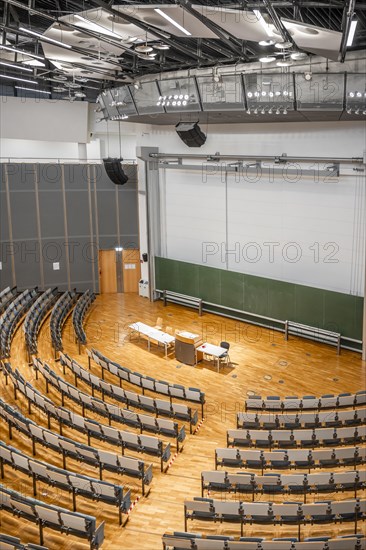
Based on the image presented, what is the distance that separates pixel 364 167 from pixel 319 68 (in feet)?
9.80

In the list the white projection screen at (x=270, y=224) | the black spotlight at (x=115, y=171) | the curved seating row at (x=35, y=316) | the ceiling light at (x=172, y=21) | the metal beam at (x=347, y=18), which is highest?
the ceiling light at (x=172, y=21)

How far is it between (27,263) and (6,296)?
2.07 m

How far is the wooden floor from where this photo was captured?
855cm

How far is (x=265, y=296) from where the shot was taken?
1781 centimetres

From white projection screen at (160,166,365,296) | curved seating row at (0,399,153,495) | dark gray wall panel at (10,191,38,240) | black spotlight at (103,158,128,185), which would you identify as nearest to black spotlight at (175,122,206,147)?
white projection screen at (160,166,365,296)

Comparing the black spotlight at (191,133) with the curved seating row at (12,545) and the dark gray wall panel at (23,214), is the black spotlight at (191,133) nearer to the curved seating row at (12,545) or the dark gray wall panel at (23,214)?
the dark gray wall panel at (23,214)

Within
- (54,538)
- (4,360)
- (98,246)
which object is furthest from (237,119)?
(54,538)

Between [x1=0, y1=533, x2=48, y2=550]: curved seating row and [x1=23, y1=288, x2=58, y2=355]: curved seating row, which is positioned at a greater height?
[x1=23, y1=288, x2=58, y2=355]: curved seating row

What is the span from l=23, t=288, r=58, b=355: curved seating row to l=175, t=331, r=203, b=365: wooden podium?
4111 millimetres

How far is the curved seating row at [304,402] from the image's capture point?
1196 cm

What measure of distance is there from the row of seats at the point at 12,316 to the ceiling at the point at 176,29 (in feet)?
24.7

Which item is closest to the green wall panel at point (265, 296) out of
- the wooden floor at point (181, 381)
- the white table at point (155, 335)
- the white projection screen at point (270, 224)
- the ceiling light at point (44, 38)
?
the white projection screen at point (270, 224)

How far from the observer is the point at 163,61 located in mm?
16422

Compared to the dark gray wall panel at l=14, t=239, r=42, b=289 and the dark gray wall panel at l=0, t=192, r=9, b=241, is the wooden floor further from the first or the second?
the dark gray wall panel at l=0, t=192, r=9, b=241
